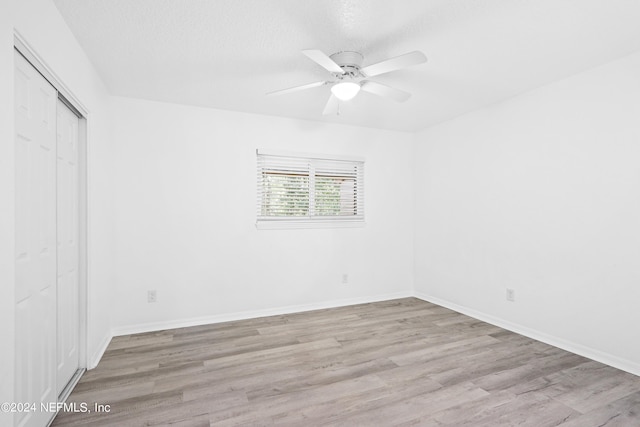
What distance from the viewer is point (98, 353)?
270 centimetres

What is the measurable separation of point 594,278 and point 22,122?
4.06 metres

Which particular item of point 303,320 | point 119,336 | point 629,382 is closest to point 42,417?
point 119,336

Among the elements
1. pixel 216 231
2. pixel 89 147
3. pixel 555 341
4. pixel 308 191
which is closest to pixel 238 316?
pixel 216 231

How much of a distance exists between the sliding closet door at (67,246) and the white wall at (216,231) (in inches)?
37.1


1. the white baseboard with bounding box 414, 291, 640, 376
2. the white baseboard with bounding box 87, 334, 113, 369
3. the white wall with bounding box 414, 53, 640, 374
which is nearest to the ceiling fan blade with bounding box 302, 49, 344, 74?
the white wall with bounding box 414, 53, 640, 374

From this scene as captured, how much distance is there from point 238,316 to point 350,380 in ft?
5.92

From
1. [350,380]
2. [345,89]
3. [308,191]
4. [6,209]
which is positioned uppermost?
[345,89]

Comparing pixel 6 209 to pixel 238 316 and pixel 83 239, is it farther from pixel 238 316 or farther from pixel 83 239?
pixel 238 316

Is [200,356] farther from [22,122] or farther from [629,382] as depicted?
[629,382]

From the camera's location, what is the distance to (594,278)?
8.79ft

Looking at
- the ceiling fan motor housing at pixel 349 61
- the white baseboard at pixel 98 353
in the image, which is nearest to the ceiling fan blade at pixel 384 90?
the ceiling fan motor housing at pixel 349 61

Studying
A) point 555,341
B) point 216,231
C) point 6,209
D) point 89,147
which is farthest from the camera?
point 216,231

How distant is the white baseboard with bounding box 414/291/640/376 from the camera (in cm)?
247

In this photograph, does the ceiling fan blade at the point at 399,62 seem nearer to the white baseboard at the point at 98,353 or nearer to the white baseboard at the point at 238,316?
the white baseboard at the point at 238,316
